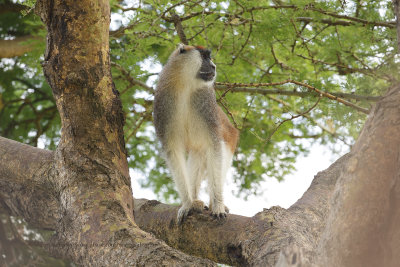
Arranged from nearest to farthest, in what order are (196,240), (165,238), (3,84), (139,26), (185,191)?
(196,240) < (165,238) < (185,191) < (139,26) < (3,84)

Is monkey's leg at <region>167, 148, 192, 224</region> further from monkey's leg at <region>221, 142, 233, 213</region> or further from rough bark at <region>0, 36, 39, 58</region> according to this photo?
rough bark at <region>0, 36, 39, 58</region>

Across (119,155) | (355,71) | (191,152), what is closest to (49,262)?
(119,155)

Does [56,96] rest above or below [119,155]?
above

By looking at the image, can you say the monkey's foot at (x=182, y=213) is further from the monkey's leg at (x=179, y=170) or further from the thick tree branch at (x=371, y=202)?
the thick tree branch at (x=371, y=202)

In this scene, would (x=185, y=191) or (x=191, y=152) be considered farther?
(x=191, y=152)

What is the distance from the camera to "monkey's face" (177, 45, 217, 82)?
3863mm

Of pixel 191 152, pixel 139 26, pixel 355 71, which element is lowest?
pixel 191 152

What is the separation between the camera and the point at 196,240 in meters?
3.08

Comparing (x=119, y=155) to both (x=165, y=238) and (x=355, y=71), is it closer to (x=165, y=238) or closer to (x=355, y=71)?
(x=165, y=238)

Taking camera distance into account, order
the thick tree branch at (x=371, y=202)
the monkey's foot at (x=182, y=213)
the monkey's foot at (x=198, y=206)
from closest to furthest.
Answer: the thick tree branch at (x=371, y=202)
the monkey's foot at (x=182, y=213)
the monkey's foot at (x=198, y=206)

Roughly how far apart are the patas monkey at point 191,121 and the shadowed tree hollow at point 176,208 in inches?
14.2

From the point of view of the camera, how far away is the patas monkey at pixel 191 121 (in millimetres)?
3787

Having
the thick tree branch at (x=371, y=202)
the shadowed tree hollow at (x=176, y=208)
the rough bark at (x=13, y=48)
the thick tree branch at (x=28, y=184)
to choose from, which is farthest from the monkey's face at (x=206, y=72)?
the thick tree branch at (x=371, y=202)

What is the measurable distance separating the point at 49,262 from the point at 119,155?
0.82 m
